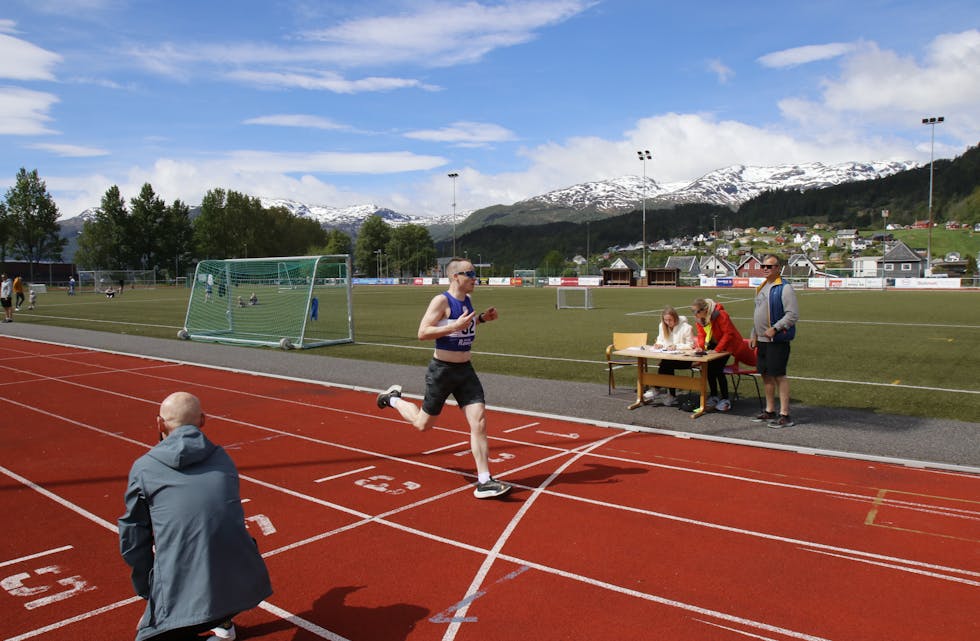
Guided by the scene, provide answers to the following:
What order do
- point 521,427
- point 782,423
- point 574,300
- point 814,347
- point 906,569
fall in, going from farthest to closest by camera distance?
1. point 574,300
2. point 814,347
3. point 521,427
4. point 782,423
5. point 906,569

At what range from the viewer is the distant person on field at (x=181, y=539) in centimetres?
303

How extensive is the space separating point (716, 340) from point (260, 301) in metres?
15.5

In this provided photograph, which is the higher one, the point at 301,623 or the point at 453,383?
the point at 453,383

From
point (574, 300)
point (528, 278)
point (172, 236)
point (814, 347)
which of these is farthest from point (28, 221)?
point (814, 347)

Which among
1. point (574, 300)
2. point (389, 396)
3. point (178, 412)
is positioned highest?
point (178, 412)

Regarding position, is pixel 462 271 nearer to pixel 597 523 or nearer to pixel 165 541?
pixel 597 523

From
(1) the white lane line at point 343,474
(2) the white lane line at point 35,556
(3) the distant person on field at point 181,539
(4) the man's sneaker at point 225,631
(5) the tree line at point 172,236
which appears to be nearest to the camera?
(3) the distant person on field at point 181,539

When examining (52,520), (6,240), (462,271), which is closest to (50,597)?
(52,520)

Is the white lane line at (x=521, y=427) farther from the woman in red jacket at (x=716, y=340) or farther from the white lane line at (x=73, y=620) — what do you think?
the white lane line at (x=73, y=620)

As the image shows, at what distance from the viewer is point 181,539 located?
9.91ft

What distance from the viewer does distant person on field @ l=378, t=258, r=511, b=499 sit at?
226 inches

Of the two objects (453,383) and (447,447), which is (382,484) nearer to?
(453,383)

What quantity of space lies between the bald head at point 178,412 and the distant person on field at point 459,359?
8.61 feet

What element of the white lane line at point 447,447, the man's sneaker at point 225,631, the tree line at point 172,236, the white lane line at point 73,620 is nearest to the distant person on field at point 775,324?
the white lane line at point 447,447
